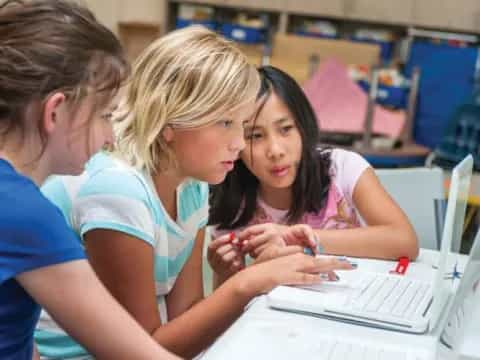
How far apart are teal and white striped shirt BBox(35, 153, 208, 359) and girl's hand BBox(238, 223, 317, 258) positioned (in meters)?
0.13

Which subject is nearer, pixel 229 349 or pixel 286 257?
pixel 229 349

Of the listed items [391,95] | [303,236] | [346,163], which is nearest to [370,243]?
[303,236]

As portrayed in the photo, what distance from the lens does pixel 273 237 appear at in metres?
1.43

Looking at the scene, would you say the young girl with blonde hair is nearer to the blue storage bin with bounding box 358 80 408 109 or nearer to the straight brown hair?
the straight brown hair

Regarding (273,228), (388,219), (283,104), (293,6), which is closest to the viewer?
(273,228)

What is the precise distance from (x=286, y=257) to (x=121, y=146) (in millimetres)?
360

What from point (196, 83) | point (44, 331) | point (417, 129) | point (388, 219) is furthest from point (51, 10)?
point (417, 129)

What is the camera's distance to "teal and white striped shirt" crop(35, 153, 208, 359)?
1238mm

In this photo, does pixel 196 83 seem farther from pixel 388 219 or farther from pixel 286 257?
pixel 388 219

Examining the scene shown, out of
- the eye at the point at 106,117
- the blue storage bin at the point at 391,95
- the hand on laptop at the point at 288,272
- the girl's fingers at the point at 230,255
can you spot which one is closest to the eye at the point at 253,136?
the girl's fingers at the point at 230,255

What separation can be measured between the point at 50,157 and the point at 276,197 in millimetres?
991

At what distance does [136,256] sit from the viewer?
1.24 metres

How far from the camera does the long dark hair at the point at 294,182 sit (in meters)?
1.80

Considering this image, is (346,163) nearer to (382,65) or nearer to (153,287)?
(153,287)
